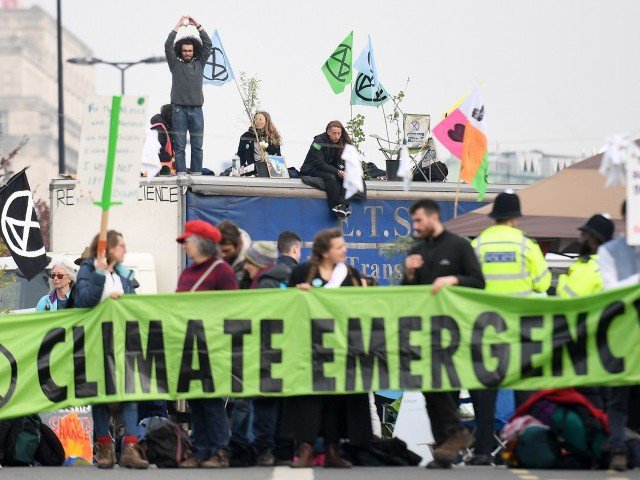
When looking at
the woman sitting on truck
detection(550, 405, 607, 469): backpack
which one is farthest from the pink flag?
detection(550, 405, 607, 469): backpack

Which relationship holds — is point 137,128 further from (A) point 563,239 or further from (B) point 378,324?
(A) point 563,239

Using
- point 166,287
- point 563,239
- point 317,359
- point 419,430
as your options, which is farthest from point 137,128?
point 563,239

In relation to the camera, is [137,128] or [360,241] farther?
[360,241]

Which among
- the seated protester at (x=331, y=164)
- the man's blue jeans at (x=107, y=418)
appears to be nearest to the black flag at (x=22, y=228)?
the seated protester at (x=331, y=164)

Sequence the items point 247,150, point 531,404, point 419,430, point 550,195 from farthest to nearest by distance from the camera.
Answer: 1. point 247,150
2. point 550,195
3. point 419,430
4. point 531,404

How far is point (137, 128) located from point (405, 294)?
2.45 m

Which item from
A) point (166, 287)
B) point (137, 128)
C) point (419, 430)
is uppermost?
point (137, 128)

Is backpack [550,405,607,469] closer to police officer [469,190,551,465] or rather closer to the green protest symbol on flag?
police officer [469,190,551,465]

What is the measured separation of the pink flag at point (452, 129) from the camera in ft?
66.7

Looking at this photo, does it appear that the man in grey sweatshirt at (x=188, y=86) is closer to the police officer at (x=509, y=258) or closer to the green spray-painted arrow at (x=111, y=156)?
the green spray-painted arrow at (x=111, y=156)

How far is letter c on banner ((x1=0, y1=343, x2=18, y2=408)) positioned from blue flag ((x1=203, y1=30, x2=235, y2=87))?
10582 mm

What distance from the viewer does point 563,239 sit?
1930 centimetres

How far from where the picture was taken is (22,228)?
64.6 feet

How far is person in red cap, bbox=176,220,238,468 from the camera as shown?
12953mm
